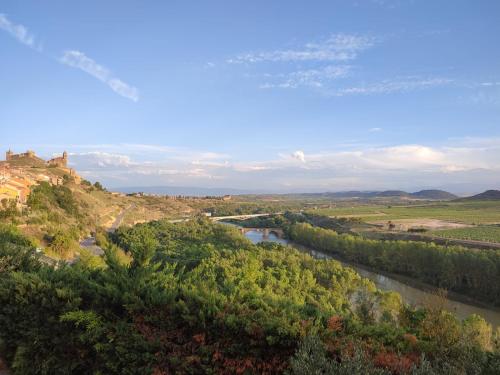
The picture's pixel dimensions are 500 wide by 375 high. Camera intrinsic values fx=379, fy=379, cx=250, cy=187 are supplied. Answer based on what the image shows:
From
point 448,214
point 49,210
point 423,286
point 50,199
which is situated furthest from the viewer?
point 448,214

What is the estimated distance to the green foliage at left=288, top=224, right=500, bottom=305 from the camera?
3934cm

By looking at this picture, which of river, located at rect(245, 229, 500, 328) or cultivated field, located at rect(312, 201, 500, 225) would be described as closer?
river, located at rect(245, 229, 500, 328)

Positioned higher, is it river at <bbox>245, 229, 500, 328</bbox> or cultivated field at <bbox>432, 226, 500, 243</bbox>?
cultivated field at <bbox>432, 226, 500, 243</bbox>

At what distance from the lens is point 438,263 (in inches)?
1741

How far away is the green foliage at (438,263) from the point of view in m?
39.3

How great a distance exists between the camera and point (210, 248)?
41062 mm

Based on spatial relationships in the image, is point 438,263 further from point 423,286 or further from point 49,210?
point 49,210

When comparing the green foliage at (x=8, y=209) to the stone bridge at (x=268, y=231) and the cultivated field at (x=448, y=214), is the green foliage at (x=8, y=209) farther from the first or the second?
the cultivated field at (x=448, y=214)

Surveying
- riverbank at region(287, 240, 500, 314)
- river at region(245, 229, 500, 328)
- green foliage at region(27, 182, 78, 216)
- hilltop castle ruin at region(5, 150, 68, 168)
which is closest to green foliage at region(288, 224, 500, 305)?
riverbank at region(287, 240, 500, 314)

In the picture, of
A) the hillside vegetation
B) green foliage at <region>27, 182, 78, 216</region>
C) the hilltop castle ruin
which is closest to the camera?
the hillside vegetation

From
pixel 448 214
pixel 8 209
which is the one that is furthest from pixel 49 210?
pixel 448 214

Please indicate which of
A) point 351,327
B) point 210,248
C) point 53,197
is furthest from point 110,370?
point 53,197

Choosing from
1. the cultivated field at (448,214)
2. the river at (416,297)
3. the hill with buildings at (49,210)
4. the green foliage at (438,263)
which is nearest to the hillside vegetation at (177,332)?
the hill with buildings at (49,210)

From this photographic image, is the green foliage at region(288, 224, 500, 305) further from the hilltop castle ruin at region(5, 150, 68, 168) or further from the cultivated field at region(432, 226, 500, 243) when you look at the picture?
the hilltop castle ruin at region(5, 150, 68, 168)
